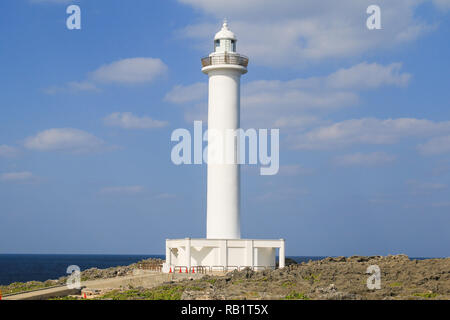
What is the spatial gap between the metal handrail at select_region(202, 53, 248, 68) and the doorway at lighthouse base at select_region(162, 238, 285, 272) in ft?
39.2

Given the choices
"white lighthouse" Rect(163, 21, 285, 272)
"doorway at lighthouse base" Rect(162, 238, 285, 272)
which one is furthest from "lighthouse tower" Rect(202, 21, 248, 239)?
"doorway at lighthouse base" Rect(162, 238, 285, 272)

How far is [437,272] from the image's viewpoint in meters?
38.9

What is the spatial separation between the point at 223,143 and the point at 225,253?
7.36 meters

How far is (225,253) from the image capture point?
43031mm

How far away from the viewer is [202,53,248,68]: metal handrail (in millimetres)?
45562

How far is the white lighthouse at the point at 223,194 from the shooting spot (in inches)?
1704

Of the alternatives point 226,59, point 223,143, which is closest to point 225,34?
point 226,59

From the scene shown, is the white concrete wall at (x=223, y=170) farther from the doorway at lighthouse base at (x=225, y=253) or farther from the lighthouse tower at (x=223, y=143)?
the doorway at lighthouse base at (x=225, y=253)

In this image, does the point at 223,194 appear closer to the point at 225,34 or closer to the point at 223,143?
the point at 223,143

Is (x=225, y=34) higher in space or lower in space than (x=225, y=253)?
higher

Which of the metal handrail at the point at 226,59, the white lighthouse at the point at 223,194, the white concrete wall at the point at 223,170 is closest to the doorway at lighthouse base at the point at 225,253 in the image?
the white lighthouse at the point at 223,194

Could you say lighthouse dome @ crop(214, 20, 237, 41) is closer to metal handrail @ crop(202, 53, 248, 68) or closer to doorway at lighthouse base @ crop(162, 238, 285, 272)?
metal handrail @ crop(202, 53, 248, 68)
